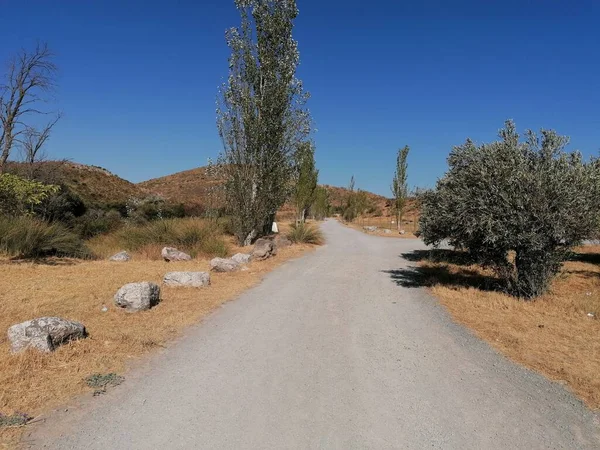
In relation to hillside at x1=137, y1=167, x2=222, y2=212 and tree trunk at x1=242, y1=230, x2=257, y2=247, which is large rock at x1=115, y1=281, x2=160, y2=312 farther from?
hillside at x1=137, y1=167, x2=222, y2=212

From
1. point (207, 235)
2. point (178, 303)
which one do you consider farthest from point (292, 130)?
point (178, 303)

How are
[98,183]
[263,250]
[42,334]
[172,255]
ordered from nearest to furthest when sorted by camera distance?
[42,334] → [172,255] → [263,250] → [98,183]

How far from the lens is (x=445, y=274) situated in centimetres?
1134

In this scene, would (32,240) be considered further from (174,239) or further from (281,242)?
(281,242)

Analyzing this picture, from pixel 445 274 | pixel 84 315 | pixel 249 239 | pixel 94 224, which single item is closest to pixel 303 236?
pixel 249 239

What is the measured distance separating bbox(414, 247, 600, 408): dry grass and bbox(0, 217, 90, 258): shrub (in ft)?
34.9

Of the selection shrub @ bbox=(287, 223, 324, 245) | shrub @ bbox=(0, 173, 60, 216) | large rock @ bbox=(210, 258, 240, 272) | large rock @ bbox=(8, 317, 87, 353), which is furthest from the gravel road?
shrub @ bbox=(287, 223, 324, 245)

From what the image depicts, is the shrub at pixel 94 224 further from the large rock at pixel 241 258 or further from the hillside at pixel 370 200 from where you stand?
the hillside at pixel 370 200

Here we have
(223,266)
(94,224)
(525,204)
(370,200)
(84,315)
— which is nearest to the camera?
(84,315)

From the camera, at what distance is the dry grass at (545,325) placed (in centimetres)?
453

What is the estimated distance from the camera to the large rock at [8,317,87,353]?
429 cm

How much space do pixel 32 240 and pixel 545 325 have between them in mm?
12441

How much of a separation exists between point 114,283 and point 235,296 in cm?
268

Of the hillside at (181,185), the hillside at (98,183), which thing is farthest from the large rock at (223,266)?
A: the hillside at (181,185)
